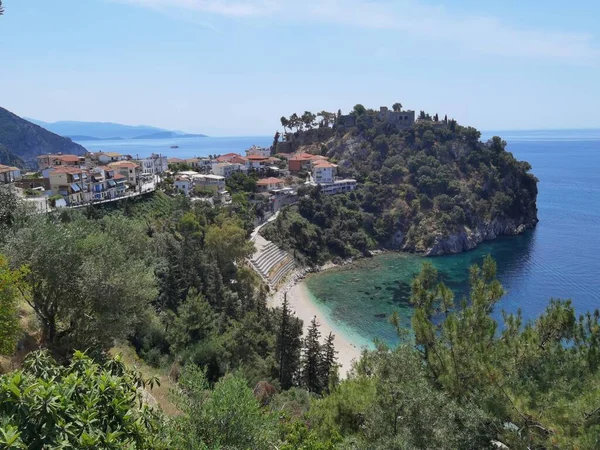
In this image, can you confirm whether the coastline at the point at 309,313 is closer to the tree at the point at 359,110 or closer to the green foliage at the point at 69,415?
the green foliage at the point at 69,415

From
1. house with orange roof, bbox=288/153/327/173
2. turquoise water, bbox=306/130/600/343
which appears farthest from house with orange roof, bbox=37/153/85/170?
turquoise water, bbox=306/130/600/343

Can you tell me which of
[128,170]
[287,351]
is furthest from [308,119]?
[287,351]

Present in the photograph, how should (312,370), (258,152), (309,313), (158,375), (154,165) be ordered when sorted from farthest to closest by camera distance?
(258,152)
(154,165)
(309,313)
(312,370)
(158,375)

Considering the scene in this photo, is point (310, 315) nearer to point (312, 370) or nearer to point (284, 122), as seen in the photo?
point (312, 370)

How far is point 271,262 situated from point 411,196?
1004 inches

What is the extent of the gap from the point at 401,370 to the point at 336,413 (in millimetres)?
2562

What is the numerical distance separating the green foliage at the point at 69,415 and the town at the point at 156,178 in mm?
22891

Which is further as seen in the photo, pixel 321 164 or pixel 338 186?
pixel 321 164

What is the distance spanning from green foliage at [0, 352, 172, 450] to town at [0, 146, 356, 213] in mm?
22891

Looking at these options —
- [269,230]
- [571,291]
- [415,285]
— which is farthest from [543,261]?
[415,285]

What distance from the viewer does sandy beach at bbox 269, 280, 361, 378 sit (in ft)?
88.6

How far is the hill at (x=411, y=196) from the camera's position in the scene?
165 ft

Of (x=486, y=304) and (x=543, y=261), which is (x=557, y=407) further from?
(x=543, y=261)

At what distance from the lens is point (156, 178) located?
164ft
